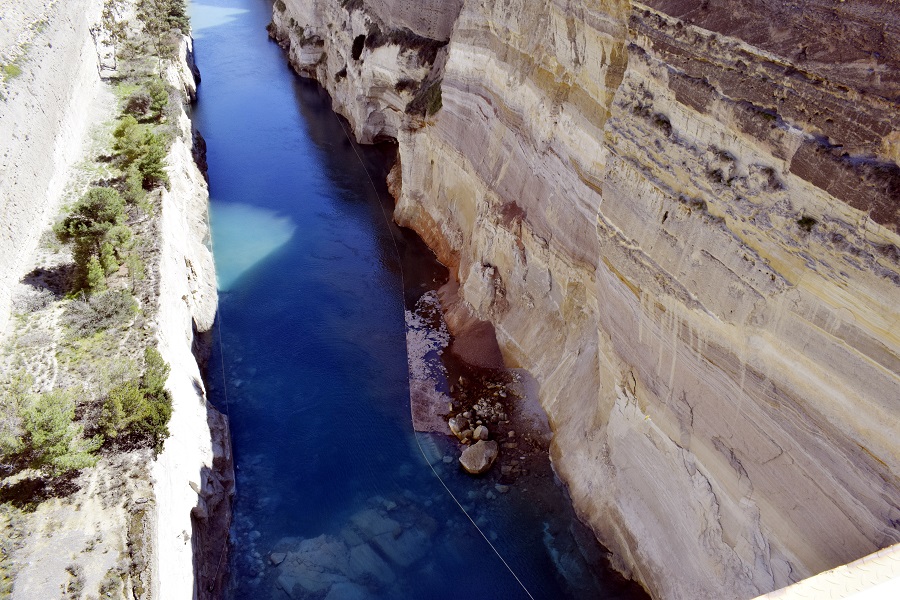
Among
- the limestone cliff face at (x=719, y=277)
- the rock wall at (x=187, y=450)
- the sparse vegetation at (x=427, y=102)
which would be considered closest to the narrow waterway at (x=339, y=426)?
the rock wall at (x=187, y=450)

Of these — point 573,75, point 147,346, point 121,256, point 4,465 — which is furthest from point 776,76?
point 121,256

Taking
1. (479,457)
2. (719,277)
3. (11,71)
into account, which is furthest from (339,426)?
(11,71)

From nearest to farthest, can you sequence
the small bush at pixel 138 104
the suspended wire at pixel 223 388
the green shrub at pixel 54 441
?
1. the green shrub at pixel 54 441
2. the suspended wire at pixel 223 388
3. the small bush at pixel 138 104

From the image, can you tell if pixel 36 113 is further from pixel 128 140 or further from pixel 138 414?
pixel 138 414

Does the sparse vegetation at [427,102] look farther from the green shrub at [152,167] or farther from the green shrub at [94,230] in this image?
the green shrub at [94,230]

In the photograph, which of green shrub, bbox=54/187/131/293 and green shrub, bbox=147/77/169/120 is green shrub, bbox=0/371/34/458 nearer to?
green shrub, bbox=54/187/131/293

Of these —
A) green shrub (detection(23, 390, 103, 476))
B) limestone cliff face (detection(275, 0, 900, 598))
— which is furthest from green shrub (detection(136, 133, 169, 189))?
limestone cliff face (detection(275, 0, 900, 598))

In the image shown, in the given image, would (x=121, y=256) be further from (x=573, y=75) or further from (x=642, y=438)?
(x=642, y=438)
